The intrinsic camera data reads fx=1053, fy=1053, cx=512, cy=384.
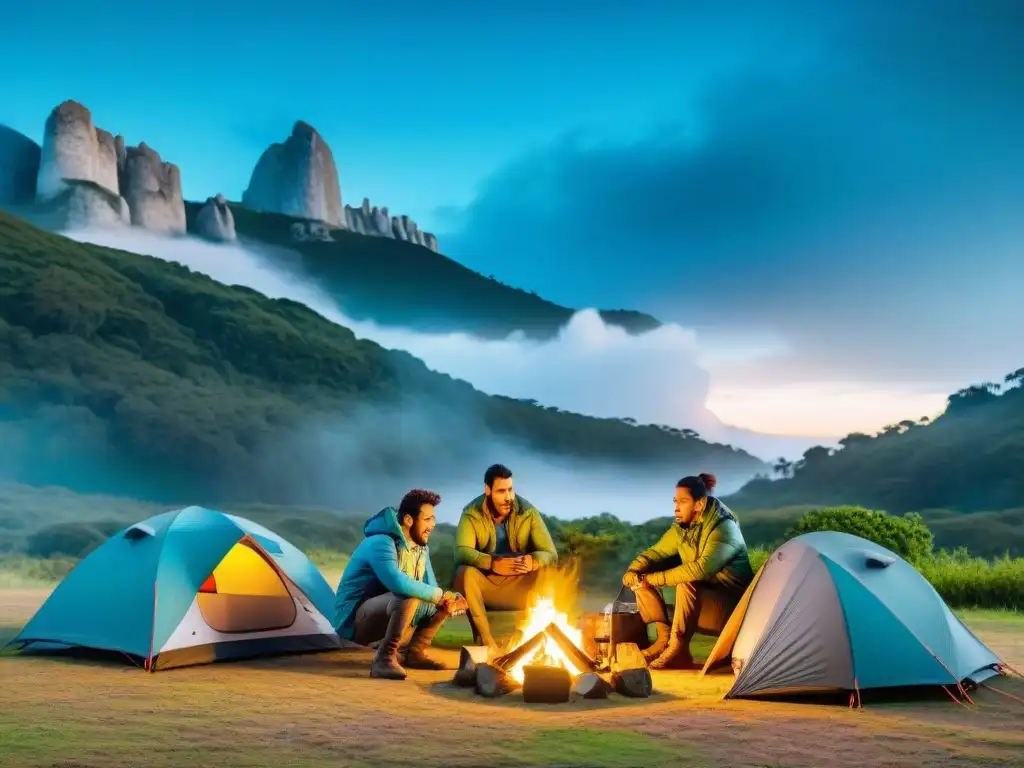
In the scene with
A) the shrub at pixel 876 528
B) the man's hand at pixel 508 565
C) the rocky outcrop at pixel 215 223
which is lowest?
the man's hand at pixel 508 565

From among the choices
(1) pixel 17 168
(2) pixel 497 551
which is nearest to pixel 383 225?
(1) pixel 17 168

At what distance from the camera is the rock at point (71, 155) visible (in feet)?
164

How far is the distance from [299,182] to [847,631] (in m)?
54.3

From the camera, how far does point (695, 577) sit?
294 inches

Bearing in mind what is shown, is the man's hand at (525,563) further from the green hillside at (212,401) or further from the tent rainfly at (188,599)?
the green hillside at (212,401)

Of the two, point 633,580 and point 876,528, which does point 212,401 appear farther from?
point 633,580

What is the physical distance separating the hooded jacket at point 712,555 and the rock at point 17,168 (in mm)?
48500

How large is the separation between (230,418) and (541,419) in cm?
1263

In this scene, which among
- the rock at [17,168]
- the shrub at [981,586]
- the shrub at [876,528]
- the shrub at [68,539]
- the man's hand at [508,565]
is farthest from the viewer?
the rock at [17,168]

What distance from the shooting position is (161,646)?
7.71 m

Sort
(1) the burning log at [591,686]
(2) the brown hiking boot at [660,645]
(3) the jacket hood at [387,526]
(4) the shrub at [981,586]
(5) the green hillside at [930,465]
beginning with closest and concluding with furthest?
(1) the burning log at [591,686]
(3) the jacket hood at [387,526]
(2) the brown hiking boot at [660,645]
(4) the shrub at [981,586]
(5) the green hillside at [930,465]

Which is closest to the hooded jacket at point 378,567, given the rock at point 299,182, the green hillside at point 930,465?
the green hillside at point 930,465

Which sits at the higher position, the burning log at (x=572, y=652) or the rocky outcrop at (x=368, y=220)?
the rocky outcrop at (x=368, y=220)

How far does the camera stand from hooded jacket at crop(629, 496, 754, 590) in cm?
748
